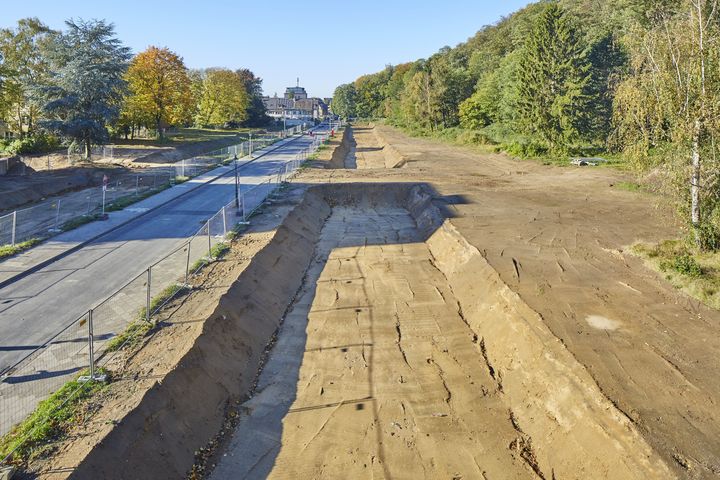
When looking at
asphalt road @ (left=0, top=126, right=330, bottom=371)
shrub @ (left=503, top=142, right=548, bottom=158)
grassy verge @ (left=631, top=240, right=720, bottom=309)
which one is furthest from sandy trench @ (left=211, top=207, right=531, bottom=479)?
shrub @ (left=503, top=142, right=548, bottom=158)

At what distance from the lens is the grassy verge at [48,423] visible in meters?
7.66

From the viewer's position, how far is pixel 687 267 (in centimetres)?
1559

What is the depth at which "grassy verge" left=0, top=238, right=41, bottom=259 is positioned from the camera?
17.0 m

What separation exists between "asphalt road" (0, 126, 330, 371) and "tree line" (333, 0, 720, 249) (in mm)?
17973

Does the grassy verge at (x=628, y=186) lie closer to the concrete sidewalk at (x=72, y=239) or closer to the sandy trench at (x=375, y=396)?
the sandy trench at (x=375, y=396)

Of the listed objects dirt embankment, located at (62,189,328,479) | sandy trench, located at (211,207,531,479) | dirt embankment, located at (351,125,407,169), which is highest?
dirt embankment, located at (351,125,407,169)

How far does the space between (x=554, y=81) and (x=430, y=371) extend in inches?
1610

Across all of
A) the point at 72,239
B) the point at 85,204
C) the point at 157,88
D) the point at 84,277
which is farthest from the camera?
the point at 157,88

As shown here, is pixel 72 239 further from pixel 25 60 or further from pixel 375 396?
pixel 25 60

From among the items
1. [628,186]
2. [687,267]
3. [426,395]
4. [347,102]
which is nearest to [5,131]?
[426,395]

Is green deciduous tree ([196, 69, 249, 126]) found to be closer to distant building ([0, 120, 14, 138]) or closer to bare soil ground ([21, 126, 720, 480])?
distant building ([0, 120, 14, 138])

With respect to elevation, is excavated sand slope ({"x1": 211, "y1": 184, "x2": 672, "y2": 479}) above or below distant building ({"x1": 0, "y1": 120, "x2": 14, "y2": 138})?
below

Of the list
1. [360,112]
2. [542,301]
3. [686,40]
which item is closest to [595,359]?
[542,301]

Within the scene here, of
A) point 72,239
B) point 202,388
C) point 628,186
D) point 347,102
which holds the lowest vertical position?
point 202,388
